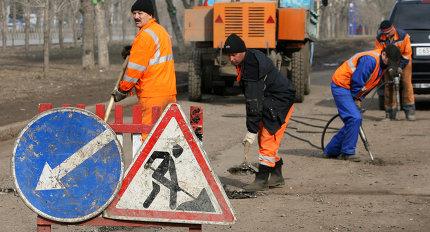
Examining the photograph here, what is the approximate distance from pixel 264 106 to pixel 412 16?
32.4ft

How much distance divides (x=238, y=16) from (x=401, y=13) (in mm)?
3102

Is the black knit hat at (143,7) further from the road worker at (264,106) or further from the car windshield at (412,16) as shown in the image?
the car windshield at (412,16)

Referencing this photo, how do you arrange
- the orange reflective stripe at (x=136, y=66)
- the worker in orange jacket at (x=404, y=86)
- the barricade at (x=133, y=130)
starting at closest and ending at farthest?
the barricade at (x=133, y=130), the orange reflective stripe at (x=136, y=66), the worker in orange jacket at (x=404, y=86)

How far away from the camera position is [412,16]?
1884cm

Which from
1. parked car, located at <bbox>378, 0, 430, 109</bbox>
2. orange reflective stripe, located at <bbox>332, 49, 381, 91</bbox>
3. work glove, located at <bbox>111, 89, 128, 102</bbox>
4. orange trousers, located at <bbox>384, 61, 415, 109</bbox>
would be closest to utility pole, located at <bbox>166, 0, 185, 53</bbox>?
parked car, located at <bbox>378, 0, 430, 109</bbox>

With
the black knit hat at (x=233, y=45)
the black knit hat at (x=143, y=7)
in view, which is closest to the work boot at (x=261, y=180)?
the black knit hat at (x=233, y=45)

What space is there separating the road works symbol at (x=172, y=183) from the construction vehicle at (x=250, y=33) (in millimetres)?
12920

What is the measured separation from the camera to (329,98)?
68.9ft

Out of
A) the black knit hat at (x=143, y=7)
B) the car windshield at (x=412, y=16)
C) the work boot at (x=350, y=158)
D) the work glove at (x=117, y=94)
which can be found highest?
the black knit hat at (x=143, y=7)

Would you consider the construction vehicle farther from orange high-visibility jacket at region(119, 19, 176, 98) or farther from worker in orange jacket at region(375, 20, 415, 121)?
orange high-visibility jacket at region(119, 19, 176, 98)

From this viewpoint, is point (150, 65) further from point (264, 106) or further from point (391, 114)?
point (391, 114)

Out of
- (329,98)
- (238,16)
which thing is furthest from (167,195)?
(329,98)

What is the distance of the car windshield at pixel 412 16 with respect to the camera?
18486 mm

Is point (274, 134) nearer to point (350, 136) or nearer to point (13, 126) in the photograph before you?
point (350, 136)
